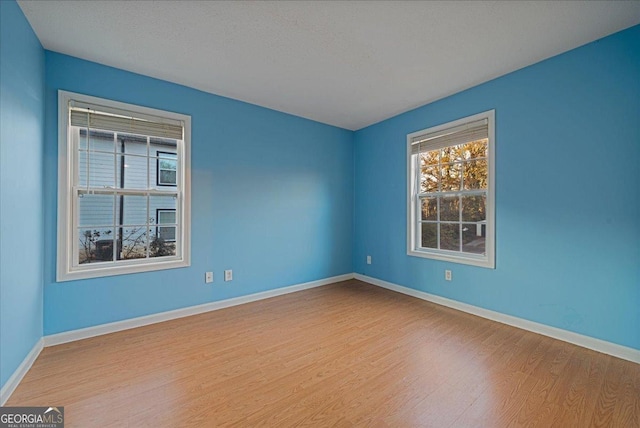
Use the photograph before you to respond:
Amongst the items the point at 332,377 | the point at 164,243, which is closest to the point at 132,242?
the point at 164,243

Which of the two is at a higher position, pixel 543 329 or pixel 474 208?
pixel 474 208

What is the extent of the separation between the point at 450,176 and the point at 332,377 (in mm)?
2629

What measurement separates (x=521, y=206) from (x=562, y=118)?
83cm

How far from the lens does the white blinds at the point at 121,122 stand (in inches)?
94.0

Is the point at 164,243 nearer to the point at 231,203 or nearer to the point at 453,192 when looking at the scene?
the point at 231,203

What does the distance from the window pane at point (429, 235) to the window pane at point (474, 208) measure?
16.2 inches

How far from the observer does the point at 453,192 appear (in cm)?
321

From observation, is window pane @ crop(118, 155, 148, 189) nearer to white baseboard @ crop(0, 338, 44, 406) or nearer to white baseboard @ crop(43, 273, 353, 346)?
white baseboard @ crop(43, 273, 353, 346)

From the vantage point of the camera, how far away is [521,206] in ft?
8.46

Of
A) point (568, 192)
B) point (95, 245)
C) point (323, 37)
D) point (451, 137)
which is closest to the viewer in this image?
point (323, 37)

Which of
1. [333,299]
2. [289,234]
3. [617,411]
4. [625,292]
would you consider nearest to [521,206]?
[625,292]

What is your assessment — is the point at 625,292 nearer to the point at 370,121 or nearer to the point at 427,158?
the point at 427,158

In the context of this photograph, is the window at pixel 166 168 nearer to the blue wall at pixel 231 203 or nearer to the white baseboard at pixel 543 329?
the blue wall at pixel 231 203

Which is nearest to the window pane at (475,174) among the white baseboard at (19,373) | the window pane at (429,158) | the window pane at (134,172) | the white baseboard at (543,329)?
the window pane at (429,158)
